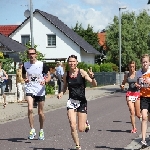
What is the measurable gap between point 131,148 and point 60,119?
642 centimetres

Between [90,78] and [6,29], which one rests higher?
[6,29]

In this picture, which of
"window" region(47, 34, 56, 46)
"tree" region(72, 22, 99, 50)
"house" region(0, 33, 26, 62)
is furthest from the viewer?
"tree" region(72, 22, 99, 50)

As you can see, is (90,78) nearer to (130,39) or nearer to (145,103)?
(145,103)

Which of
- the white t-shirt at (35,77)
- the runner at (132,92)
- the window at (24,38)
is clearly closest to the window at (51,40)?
the window at (24,38)

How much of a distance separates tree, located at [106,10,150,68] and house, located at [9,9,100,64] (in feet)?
56.5

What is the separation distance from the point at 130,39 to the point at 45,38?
2105 cm

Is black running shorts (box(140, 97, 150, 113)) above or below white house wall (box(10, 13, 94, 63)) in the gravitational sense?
below

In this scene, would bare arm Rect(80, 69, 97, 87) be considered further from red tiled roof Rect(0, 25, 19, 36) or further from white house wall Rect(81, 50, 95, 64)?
red tiled roof Rect(0, 25, 19, 36)

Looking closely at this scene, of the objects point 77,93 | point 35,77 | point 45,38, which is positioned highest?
point 45,38

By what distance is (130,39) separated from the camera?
7025 centimetres

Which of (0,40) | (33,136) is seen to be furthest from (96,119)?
(0,40)

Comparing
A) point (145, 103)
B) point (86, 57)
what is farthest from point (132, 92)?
point (86, 57)

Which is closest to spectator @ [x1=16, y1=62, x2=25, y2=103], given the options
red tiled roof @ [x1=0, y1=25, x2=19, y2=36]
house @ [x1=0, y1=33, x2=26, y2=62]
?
house @ [x1=0, y1=33, x2=26, y2=62]

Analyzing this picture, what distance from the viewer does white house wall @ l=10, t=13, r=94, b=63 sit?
5109 centimetres
